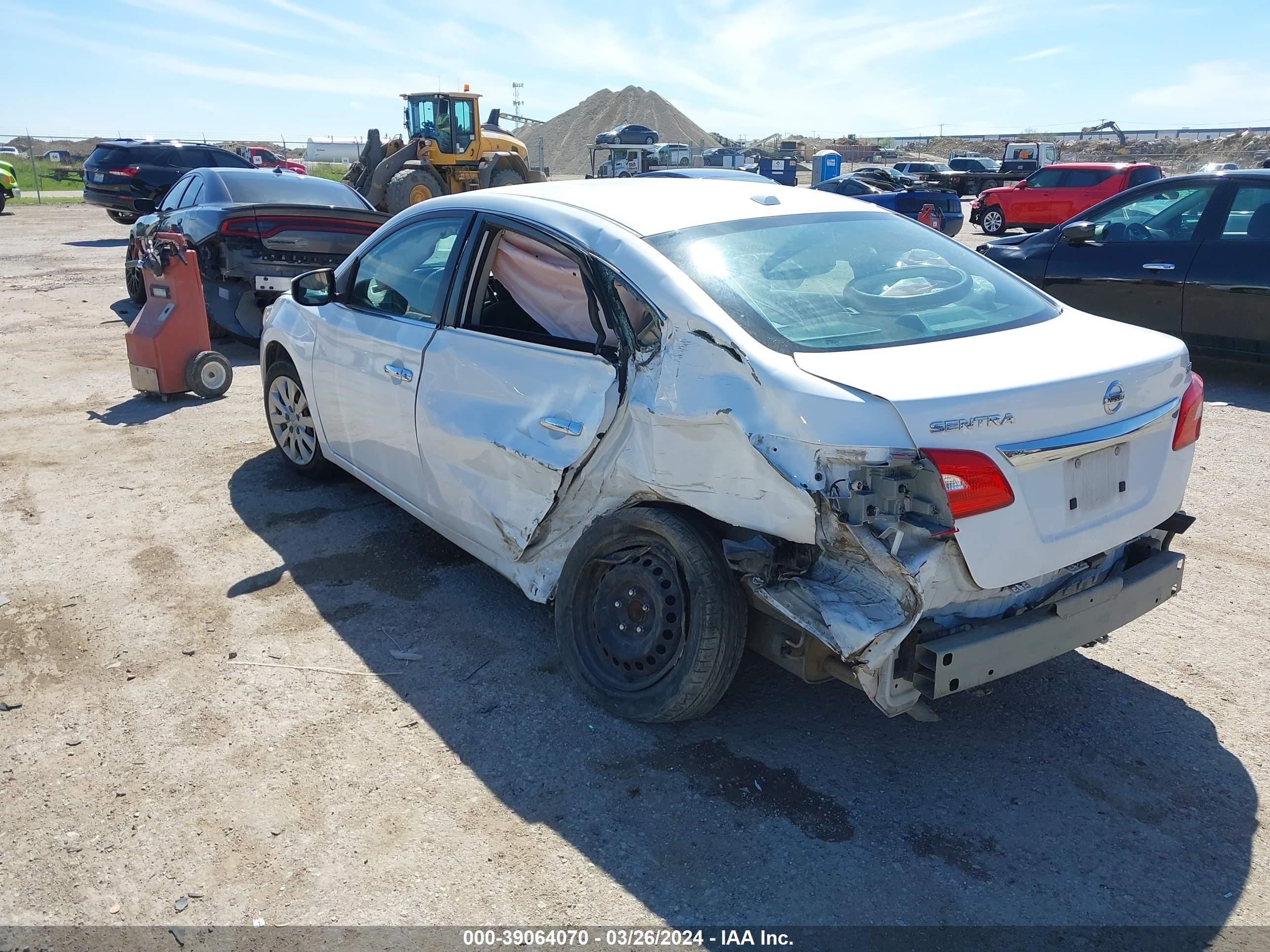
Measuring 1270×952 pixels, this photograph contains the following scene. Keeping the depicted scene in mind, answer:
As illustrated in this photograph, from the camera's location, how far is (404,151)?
67.7 ft

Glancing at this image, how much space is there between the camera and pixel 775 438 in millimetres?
2857

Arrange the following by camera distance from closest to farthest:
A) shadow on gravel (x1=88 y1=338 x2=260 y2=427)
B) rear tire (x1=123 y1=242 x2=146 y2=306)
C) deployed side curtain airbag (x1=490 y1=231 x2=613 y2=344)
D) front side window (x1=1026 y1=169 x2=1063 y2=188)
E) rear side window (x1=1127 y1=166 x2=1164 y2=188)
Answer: deployed side curtain airbag (x1=490 y1=231 x2=613 y2=344), shadow on gravel (x1=88 y1=338 x2=260 y2=427), rear tire (x1=123 y1=242 x2=146 y2=306), rear side window (x1=1127 y1=166 x2=1164 y2=188), front side window (x1=1026 y1=169 x2=1063 y2=188)

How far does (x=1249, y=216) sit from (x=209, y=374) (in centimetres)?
840

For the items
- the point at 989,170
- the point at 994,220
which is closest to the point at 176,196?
the point at 994,220

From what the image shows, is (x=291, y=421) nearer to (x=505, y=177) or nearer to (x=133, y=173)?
(x=505, y=177)

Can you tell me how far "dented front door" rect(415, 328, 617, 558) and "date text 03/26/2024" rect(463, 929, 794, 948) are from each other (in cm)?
151

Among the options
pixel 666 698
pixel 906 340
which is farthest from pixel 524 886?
pixel 906 340

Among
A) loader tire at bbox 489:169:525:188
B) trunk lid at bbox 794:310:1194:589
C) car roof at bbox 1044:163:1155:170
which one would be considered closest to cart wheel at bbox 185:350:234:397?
trunk lid at bbox 794:310:1194:589

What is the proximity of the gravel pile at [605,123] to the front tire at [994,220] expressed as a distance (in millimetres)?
66929

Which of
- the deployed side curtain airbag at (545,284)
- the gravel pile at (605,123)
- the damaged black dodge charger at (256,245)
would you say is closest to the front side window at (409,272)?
the deployed side curtain airbag at (545,284)

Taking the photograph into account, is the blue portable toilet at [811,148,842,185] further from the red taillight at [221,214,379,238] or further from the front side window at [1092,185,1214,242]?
the red taillight at [221,214,379,238]

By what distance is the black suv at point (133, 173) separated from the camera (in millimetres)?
20547

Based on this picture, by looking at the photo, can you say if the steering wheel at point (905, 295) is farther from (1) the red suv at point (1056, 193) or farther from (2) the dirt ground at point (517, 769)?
(1) the red suv at point (1056, 193)

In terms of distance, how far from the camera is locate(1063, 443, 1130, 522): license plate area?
2.95 metres
